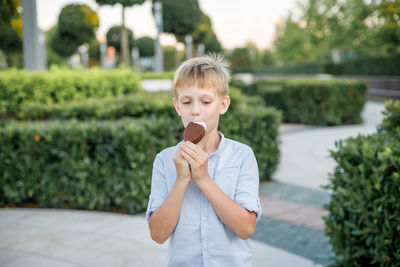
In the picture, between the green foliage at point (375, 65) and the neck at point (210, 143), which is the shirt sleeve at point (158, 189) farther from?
the green foliage at point (375, 65)

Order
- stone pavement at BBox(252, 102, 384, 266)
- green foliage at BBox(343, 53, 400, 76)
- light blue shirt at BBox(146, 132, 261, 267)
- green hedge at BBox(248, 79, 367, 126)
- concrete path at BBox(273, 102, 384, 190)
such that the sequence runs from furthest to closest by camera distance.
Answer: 1. green foliage at BBox(343, 53, 400, 76)
2. green hedge at BBox(248, 79, 367, 126)
3. concrete path at BBox(273, 102, 384, 190)
4. stone pavement at BBox(252, 102, 384, 266)
5. light blue shirt at BBox(146, 132, 261, 267)

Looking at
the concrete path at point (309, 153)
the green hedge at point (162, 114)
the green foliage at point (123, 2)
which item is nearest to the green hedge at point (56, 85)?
the green hedge at point (162, 114)

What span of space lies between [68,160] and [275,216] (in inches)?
101

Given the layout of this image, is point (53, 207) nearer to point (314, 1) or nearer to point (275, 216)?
point (275, 216)

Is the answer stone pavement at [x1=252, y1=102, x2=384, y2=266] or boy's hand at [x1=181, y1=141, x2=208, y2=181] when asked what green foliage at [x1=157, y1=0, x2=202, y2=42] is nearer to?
stone pavement at [x1=252, y1=102, x2=384, y2=266]

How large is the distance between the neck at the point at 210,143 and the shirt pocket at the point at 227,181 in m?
0.11

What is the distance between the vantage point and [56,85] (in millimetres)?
8961

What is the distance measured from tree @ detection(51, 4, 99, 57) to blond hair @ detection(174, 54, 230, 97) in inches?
909

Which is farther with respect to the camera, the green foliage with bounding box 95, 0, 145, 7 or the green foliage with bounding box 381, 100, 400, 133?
the green foliage with bounding box 95, 0, 145, 7

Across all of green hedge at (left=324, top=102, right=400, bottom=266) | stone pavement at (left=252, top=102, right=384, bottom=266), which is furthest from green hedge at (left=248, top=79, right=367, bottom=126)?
green hedge at (left=324, top=102, right=400, bottom=266)

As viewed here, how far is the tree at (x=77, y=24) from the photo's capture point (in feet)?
80.0

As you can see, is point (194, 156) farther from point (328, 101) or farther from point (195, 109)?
point (328, 101)

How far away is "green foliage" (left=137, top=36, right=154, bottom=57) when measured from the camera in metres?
53.3

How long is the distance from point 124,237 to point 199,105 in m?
2.99
